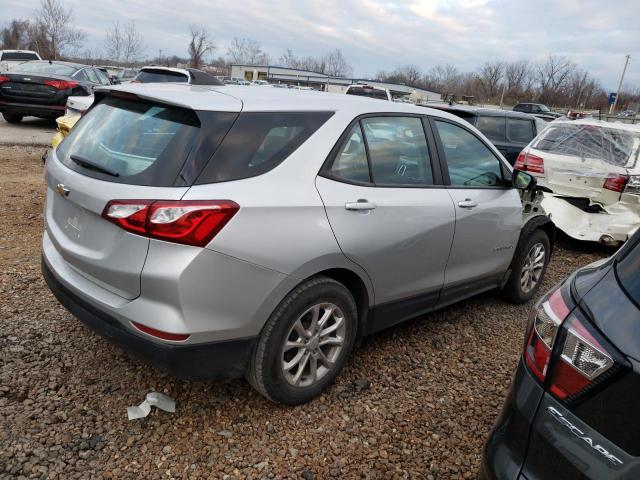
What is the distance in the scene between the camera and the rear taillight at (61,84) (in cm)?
1181

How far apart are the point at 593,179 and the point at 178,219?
18.9ft

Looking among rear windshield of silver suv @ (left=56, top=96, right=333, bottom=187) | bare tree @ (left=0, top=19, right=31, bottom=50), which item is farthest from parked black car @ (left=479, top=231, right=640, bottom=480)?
bare tree @ (left=0, top=19, right=31, bottom=50)

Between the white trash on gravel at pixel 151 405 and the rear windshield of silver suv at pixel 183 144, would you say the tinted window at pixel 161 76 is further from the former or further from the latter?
the white trash on gravel at pixel 151 405

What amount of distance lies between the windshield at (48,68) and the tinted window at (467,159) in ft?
40.1

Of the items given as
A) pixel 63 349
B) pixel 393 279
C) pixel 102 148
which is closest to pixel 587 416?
pixel 393 279

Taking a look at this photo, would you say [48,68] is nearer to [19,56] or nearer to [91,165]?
[91,165]

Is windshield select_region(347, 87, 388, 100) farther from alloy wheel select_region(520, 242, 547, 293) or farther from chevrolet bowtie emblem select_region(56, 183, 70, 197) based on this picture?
chevrolet bowtie emblem select_region(56, 183, 70, 197)

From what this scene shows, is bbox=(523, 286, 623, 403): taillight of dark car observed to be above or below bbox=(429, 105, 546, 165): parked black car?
below

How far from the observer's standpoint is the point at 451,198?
3441mm

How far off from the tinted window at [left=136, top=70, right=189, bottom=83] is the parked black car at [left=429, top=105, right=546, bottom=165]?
5.38m

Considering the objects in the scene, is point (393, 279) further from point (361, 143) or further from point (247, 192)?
point (247, 192)

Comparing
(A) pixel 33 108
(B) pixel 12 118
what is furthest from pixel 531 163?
(B) pixel 12 118

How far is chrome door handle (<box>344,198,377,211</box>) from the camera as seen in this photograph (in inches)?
108

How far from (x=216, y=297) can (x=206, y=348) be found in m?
0.26
